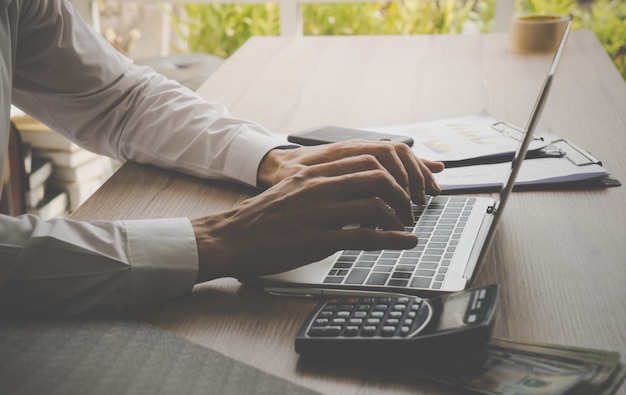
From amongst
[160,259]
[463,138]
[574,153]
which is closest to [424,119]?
[463,138]

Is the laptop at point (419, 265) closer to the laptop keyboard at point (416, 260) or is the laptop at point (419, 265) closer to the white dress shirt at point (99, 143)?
the laptop keyboard at point (416, 260)

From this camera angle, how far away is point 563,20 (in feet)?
5.86

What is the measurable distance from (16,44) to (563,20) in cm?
123

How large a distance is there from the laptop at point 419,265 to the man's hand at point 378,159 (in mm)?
82

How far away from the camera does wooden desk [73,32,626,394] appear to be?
707 mm

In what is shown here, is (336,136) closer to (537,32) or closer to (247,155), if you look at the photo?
(247,155)

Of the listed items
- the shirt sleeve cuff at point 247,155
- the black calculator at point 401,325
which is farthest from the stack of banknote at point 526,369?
the shirt sleeve cuff at point 247,155

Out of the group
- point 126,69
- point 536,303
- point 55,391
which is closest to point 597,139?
point 536,303

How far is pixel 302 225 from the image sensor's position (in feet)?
2.66

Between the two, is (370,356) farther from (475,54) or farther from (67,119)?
(475,54)

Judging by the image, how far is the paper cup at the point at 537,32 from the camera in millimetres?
1765

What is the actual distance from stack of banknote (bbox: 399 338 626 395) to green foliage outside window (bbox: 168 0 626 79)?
2.44m

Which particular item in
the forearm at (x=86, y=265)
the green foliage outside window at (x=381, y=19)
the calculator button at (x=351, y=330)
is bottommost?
the green foliage outside window at (x=381, y=19)

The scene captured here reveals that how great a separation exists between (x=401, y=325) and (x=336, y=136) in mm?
584
